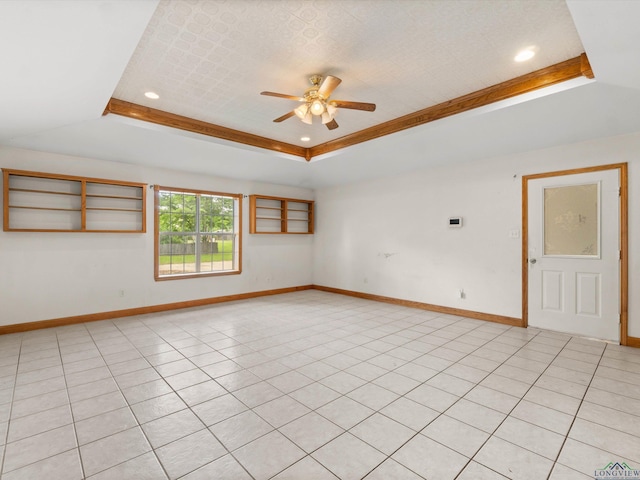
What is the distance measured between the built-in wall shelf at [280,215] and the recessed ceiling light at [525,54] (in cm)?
499

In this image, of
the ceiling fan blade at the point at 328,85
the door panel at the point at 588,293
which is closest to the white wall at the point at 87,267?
the ceiling fan blade at the point at 328,85

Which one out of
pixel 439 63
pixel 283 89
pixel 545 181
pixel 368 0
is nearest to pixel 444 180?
pixel 545 181

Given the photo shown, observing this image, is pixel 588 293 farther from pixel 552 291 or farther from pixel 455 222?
pixel 455 222

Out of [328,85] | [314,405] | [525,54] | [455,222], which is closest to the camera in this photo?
[314,405]

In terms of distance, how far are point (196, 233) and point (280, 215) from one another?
1979mm

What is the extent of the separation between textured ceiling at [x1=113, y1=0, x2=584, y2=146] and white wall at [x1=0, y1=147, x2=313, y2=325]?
1.93 metres

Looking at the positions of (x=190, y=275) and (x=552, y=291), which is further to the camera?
(x=190, y=275)

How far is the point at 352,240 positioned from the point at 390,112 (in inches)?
133

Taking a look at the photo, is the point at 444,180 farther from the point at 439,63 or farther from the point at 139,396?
the point at 139,396

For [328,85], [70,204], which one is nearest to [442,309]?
[328,85]

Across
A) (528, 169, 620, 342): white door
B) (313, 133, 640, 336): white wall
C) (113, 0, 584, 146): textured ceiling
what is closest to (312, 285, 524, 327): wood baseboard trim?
(313, 133, 640, 336): white wall

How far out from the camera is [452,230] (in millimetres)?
5281

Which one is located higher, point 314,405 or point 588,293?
point 588,293

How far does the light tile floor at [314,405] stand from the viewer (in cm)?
179
